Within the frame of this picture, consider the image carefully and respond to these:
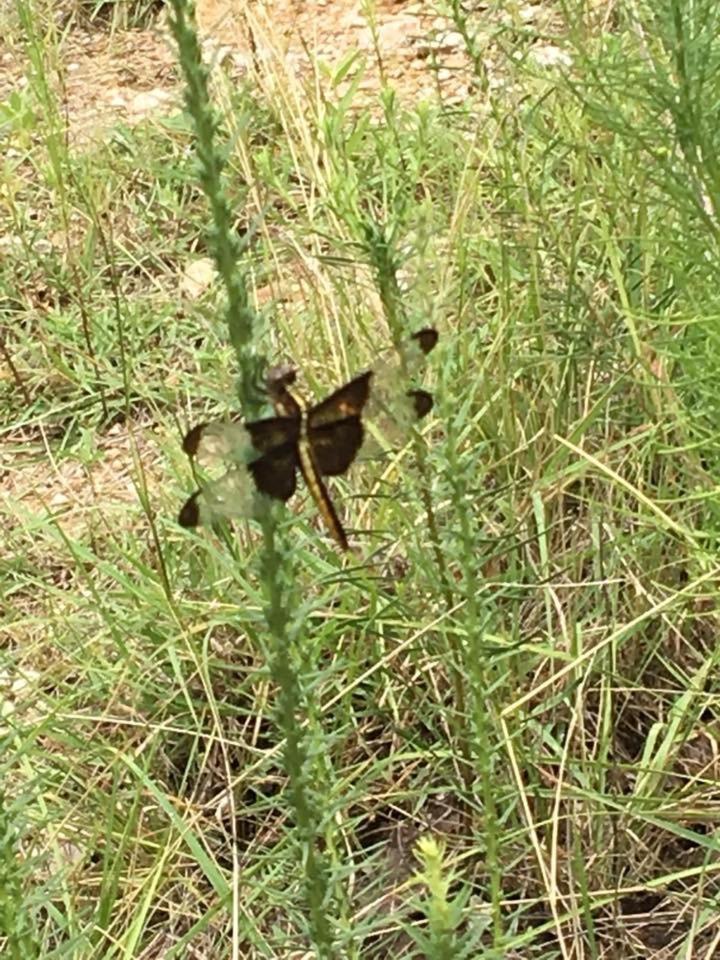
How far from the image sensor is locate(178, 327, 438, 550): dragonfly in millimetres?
797

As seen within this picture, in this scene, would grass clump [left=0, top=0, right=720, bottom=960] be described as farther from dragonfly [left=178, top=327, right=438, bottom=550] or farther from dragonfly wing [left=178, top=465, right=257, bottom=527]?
dragonfly wing [left=178, top=465, right=257, bottom=527]

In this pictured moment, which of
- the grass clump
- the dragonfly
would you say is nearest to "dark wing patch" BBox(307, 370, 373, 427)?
the dragonfly

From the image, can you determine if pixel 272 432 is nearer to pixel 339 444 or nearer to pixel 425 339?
pixel 339 444

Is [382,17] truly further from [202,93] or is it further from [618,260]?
[202,93]

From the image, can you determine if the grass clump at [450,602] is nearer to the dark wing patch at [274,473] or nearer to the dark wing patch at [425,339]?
the dark wing patch at [425,339]

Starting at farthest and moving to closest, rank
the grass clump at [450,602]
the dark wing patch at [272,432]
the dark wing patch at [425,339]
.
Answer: the grass clump at [450,602] < the dark wing patch at [425,339] < the dark wing patch at [272,432]

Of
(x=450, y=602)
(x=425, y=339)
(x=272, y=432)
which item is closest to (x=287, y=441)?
(x=272, y=432)

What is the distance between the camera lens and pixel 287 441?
0.84 metres

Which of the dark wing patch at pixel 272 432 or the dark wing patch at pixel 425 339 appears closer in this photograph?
the dark wing patch at pixel 272 432

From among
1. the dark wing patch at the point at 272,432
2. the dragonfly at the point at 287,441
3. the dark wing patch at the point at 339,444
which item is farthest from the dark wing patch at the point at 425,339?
the dark wing patch at the point at 272,432

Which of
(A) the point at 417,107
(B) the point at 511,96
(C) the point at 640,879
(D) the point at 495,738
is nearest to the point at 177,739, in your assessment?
(D) the point at 495,738

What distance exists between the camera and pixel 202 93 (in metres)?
0.67

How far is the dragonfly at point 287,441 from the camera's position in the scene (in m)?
0.80

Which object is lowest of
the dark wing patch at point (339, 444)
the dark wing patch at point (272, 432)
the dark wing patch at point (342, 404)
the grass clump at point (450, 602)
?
the grass clump at point (450, 602)
